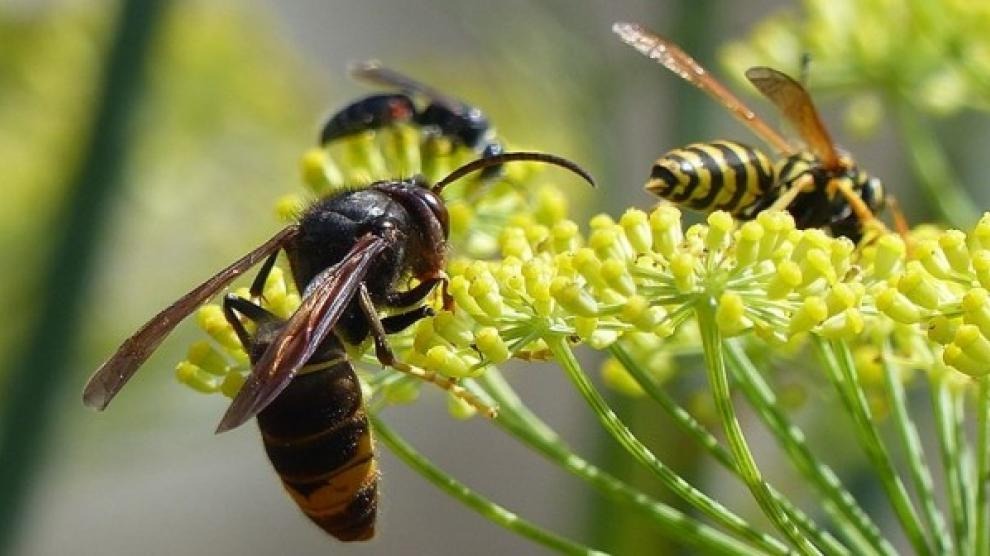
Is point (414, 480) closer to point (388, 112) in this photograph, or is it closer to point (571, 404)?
point (571, 404)

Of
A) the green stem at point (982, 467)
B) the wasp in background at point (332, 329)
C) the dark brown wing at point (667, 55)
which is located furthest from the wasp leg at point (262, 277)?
the green stem at point (982, 467)

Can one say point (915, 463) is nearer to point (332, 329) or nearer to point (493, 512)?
point (493, 512)

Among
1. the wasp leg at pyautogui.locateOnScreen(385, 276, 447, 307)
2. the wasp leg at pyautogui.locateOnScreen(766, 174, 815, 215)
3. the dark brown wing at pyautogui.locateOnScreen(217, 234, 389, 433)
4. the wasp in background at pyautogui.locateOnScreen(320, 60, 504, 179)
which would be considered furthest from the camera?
the wasp in background at pyautogui.locateOnScreen(320, 60, 504, 179)

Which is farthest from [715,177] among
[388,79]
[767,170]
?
[388,79]

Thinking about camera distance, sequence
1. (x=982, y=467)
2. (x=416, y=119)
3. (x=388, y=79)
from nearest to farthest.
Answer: (x=982, y=467) < (x=416, y=119) < (x=388, y=79)

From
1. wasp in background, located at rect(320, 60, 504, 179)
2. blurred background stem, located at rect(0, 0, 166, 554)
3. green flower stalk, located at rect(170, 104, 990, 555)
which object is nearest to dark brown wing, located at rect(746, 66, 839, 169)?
green flower stalk, located at rect(170, 104, 990, 555)

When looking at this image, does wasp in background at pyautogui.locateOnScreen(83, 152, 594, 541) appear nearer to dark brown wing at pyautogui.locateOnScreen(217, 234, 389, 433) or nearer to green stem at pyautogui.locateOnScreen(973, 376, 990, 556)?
dark brown wing at pyautogui.locateOnScreen(217, 234, 389, 433)

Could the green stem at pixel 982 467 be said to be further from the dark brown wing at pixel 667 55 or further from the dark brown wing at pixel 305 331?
the dark brown wing at pixel 305 331
